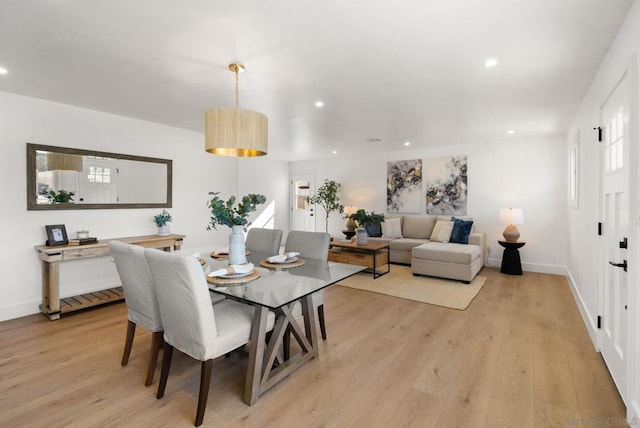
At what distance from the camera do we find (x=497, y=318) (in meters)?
3.22

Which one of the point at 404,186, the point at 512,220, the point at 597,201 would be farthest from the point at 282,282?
the point at 404,186

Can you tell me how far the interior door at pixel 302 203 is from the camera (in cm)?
816

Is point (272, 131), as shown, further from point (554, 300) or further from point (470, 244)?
point (554, 300)

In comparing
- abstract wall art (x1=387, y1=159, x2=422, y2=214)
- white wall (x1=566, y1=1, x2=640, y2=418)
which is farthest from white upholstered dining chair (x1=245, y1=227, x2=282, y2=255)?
abstract wall art (x1=387, y1=159, x2=422, y2=214)

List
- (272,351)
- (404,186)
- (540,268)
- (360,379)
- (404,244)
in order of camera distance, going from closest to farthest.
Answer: (272,351) → (360,379) → (540,268) → (404,244) → (404,186)

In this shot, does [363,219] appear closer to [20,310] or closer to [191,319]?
[191,319]

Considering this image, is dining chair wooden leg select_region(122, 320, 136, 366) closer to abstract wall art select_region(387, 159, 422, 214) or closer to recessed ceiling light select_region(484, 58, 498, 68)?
recessed ceiling light select_region(484, 58, 498, 68)

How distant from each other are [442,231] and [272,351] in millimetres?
4449

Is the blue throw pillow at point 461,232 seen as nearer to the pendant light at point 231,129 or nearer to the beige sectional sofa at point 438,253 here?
the beige sectional sofa at point 438,253

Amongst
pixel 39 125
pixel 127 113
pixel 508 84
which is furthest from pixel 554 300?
pixel 39 125

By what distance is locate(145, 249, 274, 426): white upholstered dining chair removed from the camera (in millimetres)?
→ 1618

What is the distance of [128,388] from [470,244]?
511cm

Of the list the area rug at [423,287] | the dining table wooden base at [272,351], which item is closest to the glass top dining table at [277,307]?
the dining table wooden base at [272,351]

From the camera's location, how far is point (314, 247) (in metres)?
2.93
